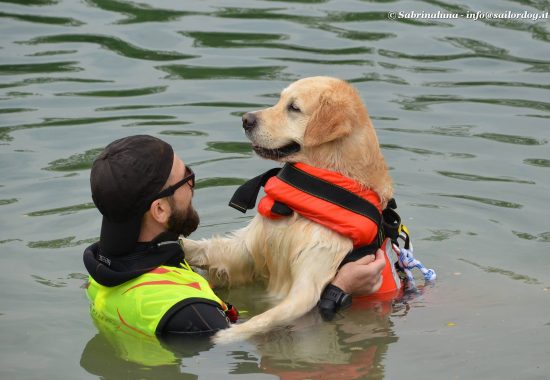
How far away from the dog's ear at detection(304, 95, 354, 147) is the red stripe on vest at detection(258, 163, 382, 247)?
21 cm

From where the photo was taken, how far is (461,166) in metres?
9.62

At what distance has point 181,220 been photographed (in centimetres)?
630

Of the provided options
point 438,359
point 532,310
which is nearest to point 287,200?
point 438,359

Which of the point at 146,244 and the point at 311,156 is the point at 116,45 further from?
the point at 146,244

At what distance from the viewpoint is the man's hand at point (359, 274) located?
21.5 feet

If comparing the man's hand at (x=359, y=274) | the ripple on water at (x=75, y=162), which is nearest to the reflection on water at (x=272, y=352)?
the man's hand at (x=359, y=274)

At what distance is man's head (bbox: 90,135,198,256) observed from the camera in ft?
19.5

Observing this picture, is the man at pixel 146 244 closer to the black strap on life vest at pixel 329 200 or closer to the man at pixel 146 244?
the man at pixel 146 244

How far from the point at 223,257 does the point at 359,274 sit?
106cm

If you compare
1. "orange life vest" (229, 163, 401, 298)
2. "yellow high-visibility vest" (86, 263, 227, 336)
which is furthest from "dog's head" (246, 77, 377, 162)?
"yellow high-visibility vest" (86, 263, 227, 336)

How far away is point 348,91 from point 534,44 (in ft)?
24.1

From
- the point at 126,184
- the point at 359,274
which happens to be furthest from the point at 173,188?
the point at 359,274

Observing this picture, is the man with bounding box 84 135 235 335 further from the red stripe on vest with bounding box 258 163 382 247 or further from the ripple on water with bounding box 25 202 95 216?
the ripple on water with bounding box 25 202 95 216

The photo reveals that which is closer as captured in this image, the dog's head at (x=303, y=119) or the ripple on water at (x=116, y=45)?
the dog's head at (x=303, y=119)
